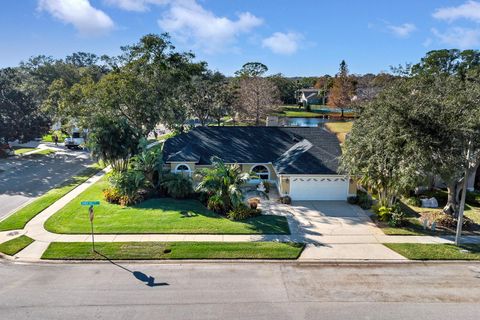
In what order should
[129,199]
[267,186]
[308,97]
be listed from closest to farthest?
[129,199], [267,186], [308,97]

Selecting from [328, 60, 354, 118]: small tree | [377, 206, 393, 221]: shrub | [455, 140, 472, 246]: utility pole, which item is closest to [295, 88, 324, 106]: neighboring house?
[328, 60, 354, 118]: small tree

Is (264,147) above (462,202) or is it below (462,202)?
above

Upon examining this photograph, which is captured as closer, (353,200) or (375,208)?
(375,208)

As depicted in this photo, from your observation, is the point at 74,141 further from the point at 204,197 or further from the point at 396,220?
the point at 396,220

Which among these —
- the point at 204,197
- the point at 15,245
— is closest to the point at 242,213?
the point at 204,197

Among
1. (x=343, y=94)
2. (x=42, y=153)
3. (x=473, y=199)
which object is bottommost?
(x=473, y=199)

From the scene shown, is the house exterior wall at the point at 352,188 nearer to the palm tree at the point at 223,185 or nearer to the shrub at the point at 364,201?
the shrub at the point at 364,201

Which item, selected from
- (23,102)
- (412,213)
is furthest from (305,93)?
(412,213)

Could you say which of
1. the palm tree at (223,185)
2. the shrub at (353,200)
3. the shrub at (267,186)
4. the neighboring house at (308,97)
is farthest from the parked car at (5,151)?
the neighboring house at (308,97)
